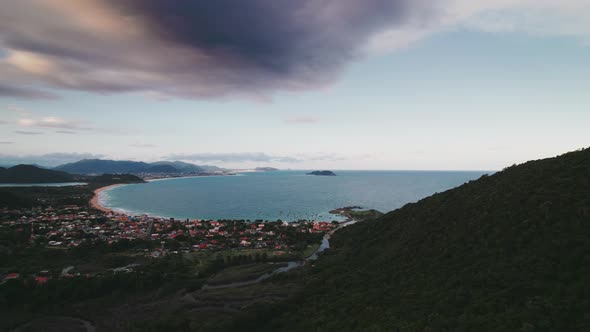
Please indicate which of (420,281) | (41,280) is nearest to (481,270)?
(420,281)

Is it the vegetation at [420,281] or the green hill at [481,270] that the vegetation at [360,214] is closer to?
the vegetation at [420,281]

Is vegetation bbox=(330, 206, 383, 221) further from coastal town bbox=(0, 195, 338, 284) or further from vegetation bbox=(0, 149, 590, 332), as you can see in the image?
vegetation bbox=(0, 149, 590, 332)

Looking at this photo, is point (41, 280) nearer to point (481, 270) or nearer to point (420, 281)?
point (420, 281)

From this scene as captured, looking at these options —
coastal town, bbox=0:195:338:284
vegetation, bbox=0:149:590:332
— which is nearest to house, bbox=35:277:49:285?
coastal town, bbox=0:195:338:284

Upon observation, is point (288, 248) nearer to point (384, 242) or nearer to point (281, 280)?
point (281, 280)

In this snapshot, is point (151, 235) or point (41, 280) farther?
point (151, 235)

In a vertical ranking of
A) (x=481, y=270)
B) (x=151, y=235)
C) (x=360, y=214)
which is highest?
(x=481, y=270)

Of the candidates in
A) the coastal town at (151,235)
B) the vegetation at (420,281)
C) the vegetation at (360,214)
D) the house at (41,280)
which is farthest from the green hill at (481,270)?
the vegetation at (360,214)

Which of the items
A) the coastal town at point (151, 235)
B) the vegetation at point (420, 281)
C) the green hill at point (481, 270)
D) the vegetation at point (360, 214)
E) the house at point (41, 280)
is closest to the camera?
the green hill at point (481, 270)
